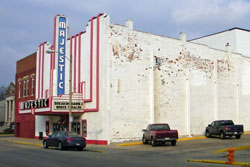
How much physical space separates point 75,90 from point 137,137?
7.75m

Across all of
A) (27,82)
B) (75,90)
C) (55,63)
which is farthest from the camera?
(27,82)

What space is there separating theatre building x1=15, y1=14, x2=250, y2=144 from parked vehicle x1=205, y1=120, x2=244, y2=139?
2708mm

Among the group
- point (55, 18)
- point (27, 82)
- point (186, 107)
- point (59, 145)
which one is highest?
point (55, 18)

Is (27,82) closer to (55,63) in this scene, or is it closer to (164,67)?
(55,63)

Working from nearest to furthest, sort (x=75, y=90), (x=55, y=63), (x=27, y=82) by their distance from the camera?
1. (x=75, y=90)
2. (x=55, y=63)
3. (x=27, y=82)

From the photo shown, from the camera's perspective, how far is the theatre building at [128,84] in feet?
97.8

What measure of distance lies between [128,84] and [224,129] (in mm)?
9464

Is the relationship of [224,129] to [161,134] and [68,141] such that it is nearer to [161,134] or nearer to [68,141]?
[161,134]

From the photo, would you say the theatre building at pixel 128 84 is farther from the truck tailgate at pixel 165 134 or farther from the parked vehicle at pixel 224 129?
the truck tailgate at pixel 165 134

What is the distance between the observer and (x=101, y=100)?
29.6 meters

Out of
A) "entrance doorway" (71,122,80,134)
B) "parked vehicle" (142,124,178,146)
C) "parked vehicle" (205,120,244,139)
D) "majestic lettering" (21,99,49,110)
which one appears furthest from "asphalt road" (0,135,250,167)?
"entrance doorway" (71,122,80,134)

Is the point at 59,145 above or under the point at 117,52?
under

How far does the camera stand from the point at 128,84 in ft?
101

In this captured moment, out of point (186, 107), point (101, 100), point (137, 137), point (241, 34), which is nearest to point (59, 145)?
point (101, 100)
